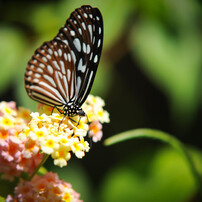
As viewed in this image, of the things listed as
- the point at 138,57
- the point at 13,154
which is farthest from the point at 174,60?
the point at 13,154

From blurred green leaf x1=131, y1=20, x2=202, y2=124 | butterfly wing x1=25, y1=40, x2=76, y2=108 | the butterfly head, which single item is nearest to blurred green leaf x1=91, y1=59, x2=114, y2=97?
blurred green leaf x1=131, y1=20, x2=202, y2=124

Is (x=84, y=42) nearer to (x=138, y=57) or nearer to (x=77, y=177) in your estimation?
(x=138, y=57)

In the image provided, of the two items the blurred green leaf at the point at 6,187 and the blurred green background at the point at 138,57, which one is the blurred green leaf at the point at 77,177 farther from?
the blurred green leaf at the point at 6,187

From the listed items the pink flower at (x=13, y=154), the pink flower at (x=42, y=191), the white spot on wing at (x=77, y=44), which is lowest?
the pink flower at (x=42, y=191)

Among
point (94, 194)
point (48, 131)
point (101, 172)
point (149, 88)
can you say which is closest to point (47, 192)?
point (48, 131)

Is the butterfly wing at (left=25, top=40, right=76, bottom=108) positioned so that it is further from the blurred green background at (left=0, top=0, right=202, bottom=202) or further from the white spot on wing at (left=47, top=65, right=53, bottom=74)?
the blurred green background at (left=0, top=0, right=202, bottom=202)

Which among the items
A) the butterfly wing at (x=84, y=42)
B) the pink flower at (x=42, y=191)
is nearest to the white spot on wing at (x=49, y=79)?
the butterfly wing at (x=84, y=42)
